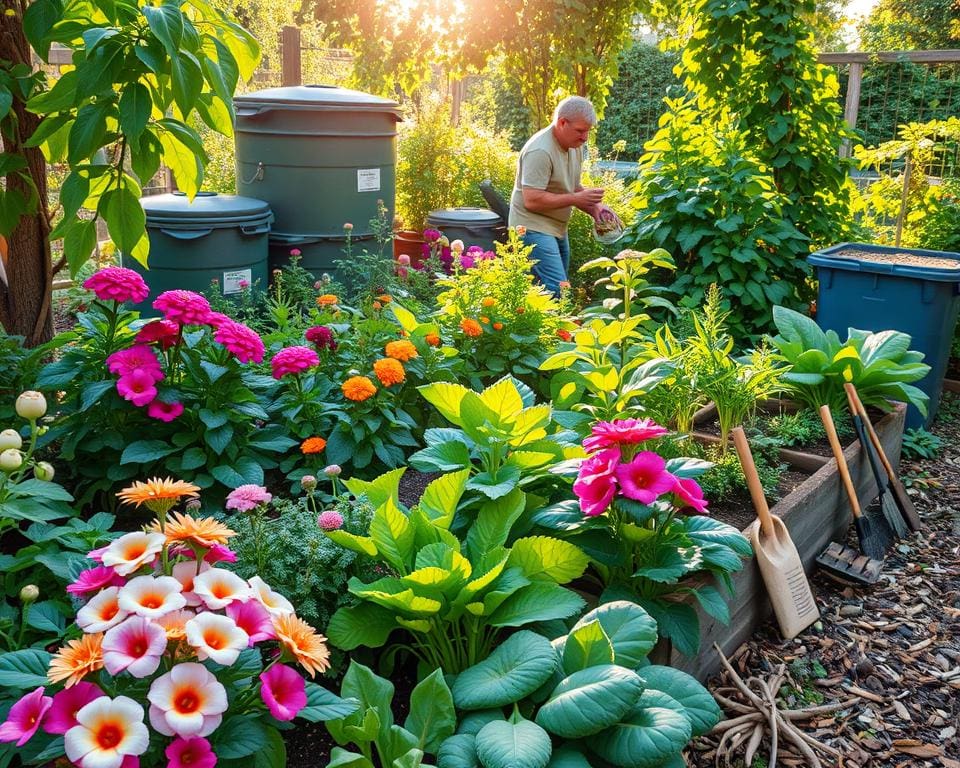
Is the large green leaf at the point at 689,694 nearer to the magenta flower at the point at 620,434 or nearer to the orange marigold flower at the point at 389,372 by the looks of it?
the magenta flower at the point at 620,434

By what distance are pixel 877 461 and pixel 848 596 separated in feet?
2.16

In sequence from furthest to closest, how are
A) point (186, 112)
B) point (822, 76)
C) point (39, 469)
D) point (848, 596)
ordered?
point (822, 76)
point (848, 596)
point (186, 112)
point (39, 469)

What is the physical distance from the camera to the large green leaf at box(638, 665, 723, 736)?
1.65m

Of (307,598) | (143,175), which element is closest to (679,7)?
(143,175)

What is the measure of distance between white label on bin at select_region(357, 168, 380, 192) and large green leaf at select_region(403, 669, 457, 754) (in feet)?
12.9

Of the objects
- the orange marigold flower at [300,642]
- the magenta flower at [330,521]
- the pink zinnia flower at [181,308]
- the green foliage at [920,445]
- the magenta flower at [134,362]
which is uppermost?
the pink zinnia flower at [181,308]

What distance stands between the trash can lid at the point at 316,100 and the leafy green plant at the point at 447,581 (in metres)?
3.36

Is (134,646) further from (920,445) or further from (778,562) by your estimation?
(920,445)

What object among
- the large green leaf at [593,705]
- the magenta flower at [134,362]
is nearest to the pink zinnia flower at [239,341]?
the magenta flower at [134,362]

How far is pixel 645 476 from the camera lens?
6.17 ft

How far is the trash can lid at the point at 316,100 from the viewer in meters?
4.82

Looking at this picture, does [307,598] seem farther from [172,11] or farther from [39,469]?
[172,11]

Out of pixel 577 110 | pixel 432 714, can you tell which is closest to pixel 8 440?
pixel 432 714

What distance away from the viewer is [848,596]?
2775 mm
